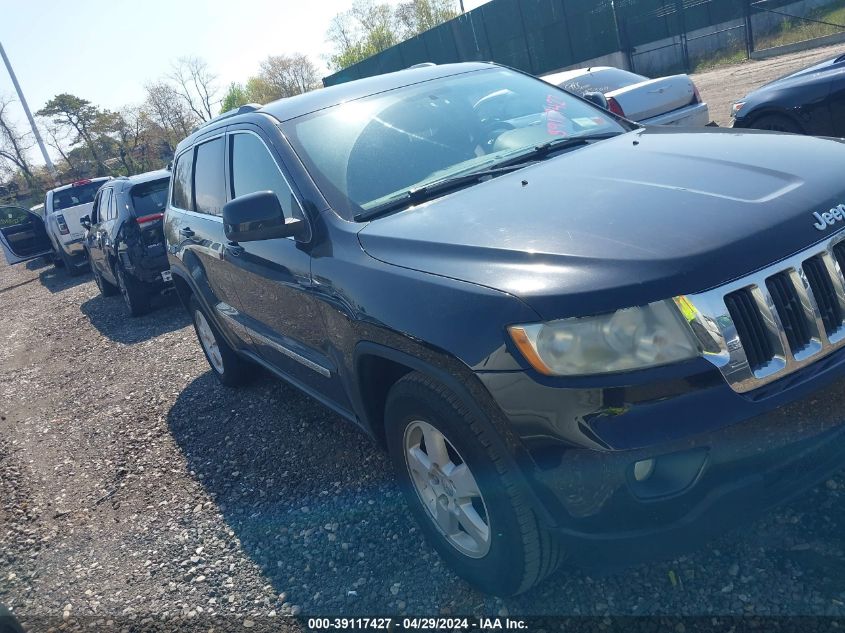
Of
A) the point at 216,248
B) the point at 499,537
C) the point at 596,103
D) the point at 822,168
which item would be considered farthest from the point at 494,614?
the point at 596,103

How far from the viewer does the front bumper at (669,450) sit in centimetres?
200

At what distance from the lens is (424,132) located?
3.52m

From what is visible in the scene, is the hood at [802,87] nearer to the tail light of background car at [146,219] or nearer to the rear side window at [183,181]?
the rear side window at [183,181]

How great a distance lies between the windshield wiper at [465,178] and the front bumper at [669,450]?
3.78 ft

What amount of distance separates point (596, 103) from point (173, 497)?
346 cm

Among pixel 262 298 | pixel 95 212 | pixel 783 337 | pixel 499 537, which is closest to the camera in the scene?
pixel 783 337

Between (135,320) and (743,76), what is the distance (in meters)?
15.2

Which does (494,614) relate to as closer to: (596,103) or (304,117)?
(304,117)

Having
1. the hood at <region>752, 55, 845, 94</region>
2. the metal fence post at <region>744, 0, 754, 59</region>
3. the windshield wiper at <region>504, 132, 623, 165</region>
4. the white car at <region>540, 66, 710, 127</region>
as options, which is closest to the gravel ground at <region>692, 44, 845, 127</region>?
the metal fence post at <region>744, 0, 754, 59</region>

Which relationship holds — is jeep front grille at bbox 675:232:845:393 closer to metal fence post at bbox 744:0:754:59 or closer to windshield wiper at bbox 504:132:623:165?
windshield wiper at bbox 504:132:623:165

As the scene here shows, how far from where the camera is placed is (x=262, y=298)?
3.87 metres

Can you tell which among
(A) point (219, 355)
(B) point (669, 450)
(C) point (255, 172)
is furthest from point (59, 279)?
(B) point (669, 450)

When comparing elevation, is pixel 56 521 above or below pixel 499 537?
below

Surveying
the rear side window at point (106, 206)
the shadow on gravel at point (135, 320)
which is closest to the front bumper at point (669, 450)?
the shadow on gravel at point (135, 320)
